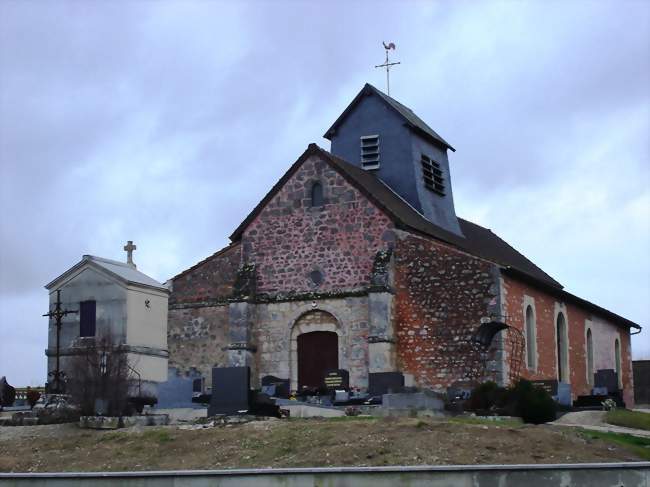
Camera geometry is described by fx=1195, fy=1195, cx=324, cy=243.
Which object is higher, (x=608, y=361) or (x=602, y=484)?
(x=608, y=361)

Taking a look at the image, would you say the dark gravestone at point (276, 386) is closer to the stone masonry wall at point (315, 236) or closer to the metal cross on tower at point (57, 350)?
the stone masonry wall at point (315, 236)

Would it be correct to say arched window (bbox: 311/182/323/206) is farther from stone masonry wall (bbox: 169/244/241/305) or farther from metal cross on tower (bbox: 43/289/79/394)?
metal cross on tower (bbox: 43/289/79/394)

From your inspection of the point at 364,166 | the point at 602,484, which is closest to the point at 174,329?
the point at 364,166

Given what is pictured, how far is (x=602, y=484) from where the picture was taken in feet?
60.5

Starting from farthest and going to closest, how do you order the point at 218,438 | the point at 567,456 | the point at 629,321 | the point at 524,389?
the point at 629,321 → the point at 524,389 → the point at 218,438 → the point at 567,456

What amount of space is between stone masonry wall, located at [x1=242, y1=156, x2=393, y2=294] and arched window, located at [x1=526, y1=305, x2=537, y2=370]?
5.18 m

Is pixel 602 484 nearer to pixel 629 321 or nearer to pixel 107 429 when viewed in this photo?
pixel 107 429

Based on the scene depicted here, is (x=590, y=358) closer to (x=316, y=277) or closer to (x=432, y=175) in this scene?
(x=432, y=175)

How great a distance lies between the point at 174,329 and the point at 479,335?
9880mm

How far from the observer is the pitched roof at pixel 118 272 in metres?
34.4

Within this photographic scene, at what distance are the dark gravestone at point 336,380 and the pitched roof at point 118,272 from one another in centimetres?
632

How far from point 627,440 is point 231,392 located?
8840 mm

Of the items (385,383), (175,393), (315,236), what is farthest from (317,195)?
(175,393)

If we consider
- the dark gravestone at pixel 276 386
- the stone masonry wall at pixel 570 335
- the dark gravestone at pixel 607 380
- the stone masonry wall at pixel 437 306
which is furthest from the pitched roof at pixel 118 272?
the dark gravestone at pixel 607 380
